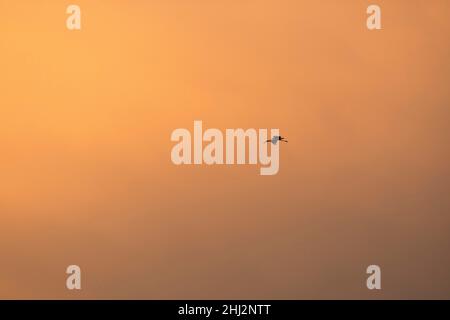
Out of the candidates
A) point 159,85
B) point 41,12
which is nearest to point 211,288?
point 159,85

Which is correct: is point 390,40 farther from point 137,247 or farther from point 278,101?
point 137,247

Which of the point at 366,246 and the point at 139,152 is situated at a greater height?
the point at 139,152

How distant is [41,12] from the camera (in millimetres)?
6598

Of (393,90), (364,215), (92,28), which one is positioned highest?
(92,28)

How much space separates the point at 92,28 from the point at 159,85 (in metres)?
0.67

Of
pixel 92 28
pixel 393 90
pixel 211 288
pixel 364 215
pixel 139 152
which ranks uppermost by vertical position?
pixel 92 28

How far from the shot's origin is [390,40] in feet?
21.8

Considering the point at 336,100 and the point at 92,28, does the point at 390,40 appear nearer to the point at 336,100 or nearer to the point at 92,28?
the point at 336,100

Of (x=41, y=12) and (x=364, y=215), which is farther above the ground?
(x=41, y=12)

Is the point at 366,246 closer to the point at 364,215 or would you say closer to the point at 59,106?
the point at 364,215

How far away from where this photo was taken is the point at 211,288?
22.0 ft

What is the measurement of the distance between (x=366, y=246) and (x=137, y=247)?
177cm

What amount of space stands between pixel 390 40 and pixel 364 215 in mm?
1357

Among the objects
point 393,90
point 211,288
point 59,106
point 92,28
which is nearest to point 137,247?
point 211,288
